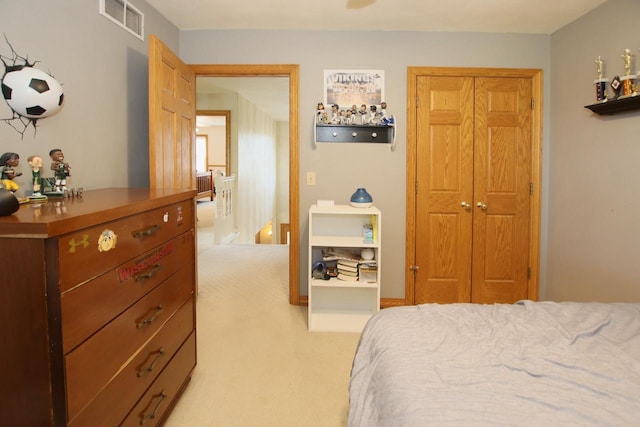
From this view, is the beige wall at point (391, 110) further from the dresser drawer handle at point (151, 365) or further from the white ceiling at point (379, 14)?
the dresser drawer handle at point (151, 365)

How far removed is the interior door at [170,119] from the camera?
97.7 inches

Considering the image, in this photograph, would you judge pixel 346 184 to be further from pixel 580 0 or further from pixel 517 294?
pixel 580 0

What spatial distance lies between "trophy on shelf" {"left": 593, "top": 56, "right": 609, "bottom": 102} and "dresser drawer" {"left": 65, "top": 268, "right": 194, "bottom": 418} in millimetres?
2871

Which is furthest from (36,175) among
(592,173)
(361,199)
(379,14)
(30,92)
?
(592,173)

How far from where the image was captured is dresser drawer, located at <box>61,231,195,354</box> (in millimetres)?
1098

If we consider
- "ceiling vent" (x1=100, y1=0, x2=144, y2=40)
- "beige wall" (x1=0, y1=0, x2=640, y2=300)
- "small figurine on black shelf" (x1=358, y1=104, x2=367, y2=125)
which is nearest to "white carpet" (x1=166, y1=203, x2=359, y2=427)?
"beige wall" (x1=0, y1=0, x2=640, y2=300)

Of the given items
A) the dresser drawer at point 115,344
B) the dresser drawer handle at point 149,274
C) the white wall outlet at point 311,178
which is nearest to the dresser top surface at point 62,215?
the dresser drawer handle at point 149,274

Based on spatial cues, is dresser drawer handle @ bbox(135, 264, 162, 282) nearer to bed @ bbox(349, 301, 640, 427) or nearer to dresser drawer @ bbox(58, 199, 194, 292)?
dresser drawer @ bbox(58, 199, 194, 292)

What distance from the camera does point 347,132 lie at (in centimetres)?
328

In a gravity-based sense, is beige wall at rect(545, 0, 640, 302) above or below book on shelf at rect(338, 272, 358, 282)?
above

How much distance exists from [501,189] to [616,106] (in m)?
1.04

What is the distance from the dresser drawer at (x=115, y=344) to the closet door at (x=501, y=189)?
2.55 m

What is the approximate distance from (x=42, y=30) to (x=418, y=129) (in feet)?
8.45

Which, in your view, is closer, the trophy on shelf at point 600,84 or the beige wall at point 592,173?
the beige wall at point 592,173
